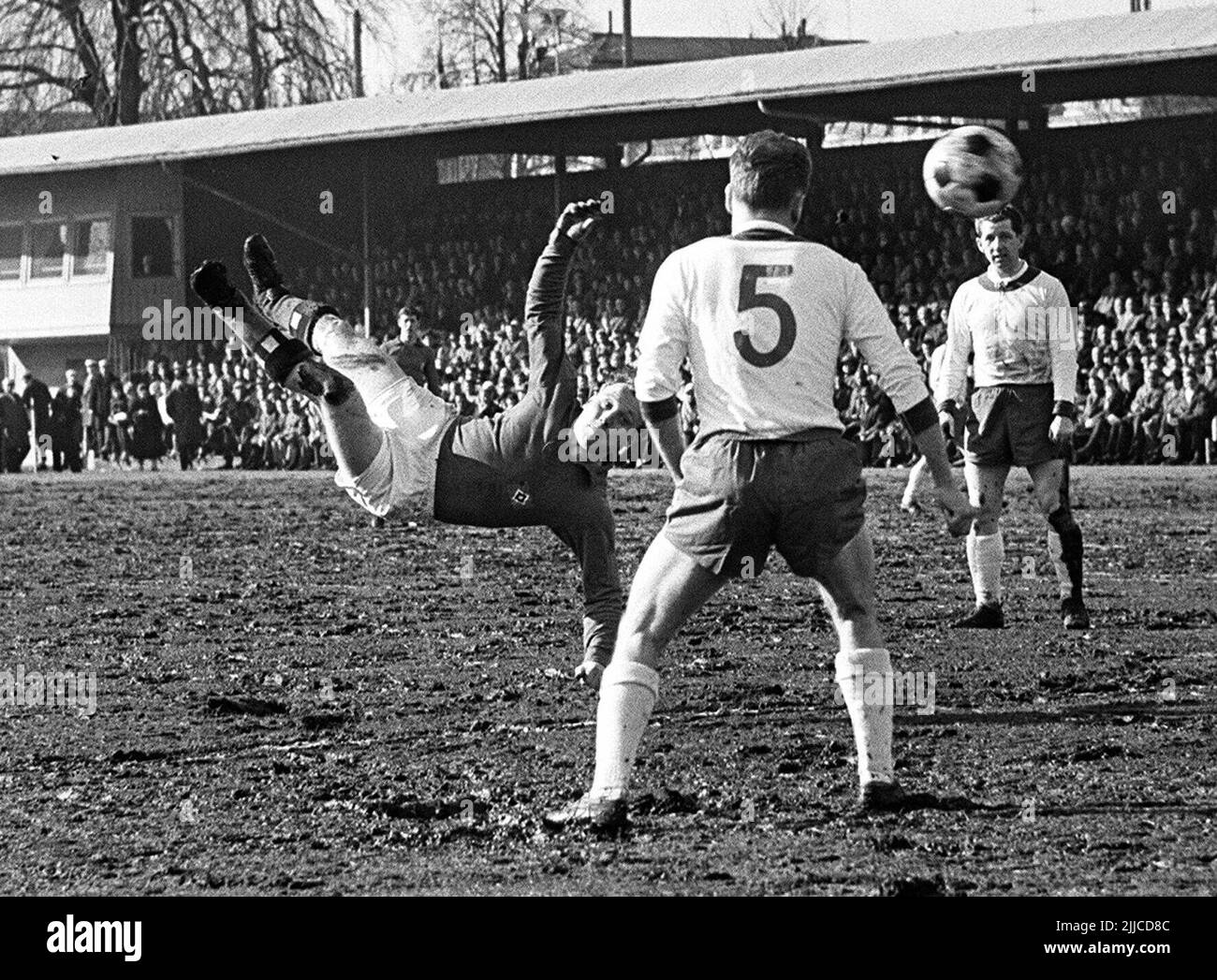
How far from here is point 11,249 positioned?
4216cm

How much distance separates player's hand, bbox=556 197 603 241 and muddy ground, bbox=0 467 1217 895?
1835 millimetres

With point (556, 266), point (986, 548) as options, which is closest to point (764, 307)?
point (556, 266)

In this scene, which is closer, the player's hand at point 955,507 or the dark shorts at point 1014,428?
the player's hand at point 955,507

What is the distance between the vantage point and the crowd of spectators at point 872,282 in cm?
2517

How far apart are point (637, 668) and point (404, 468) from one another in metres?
2.51

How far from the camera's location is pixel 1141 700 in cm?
875

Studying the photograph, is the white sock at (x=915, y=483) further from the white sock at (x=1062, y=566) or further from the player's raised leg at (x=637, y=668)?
the player's raised leg at (x=637, y=668)

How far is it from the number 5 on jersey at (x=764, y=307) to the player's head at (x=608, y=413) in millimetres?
2114

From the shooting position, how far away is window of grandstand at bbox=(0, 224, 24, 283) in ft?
138

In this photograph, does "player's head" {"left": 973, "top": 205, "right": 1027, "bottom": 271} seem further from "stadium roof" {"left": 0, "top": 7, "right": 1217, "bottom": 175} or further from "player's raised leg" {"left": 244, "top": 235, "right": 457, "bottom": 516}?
"stadium roof" {"left": 0, "top": 7, "right": 1217, "bottom": 175}

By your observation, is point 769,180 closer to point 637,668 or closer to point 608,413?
point 637,668

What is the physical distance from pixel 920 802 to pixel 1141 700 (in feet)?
8.13

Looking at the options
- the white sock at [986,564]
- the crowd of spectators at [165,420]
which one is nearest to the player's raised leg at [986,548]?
the white sock at [986,564]

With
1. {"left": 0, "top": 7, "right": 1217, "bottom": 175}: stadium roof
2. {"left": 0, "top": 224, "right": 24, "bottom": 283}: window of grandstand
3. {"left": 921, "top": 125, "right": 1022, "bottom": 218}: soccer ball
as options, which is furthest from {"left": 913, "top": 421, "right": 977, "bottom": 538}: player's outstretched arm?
{"left": 0, "top": 224, "right": 24, "bottom": 283}: window of grandstand
